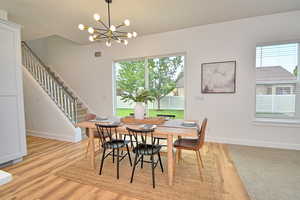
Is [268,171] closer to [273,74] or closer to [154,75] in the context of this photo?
[273,74]

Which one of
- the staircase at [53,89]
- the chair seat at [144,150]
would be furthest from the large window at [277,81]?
the staircase at [53,89]

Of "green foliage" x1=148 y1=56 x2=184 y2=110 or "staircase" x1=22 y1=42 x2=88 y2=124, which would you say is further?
"staircase" x1=22 y1=42 x2=88 y2=124

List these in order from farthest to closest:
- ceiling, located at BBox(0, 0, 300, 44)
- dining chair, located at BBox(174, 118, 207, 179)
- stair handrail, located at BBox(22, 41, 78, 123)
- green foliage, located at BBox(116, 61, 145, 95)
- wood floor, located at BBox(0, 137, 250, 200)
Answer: green foliage, located at BBox(116, 61, 145, 95) → stair handrail, located at BBox(22, 41, 78, 123) → ceiling, located at BBox(0, 0, 300, 44) → dining chair, located at BBox(174, 118, 207, 179) → wood floor, located at BBox(0, 137, 250, 200)

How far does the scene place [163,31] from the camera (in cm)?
396

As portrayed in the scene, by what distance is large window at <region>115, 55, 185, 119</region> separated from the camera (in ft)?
Result: 13.6

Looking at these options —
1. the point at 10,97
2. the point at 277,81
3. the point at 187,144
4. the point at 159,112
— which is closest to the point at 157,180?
the point at 187,144

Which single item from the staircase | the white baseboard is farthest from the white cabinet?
the staircase

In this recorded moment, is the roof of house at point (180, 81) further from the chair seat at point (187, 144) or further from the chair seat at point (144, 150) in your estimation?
the chair seat at point (144, 150)

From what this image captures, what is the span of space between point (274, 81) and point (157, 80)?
2.78 m

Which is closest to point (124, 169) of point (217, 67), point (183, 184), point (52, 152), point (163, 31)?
point (183, 184)

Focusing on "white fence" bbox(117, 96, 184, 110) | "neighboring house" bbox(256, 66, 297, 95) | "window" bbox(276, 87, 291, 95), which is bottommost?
"white fence" bbox(117, 96, 184, 110)

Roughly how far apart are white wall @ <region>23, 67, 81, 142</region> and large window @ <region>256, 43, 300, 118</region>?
4.68 meters

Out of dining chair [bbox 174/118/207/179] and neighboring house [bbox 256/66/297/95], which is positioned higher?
neighboring house [bbox 256/66/297/95]

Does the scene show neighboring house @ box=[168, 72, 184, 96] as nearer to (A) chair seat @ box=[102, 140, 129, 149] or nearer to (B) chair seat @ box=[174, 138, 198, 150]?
(B) chair seat @ box=[174, 138, 198, 150]
